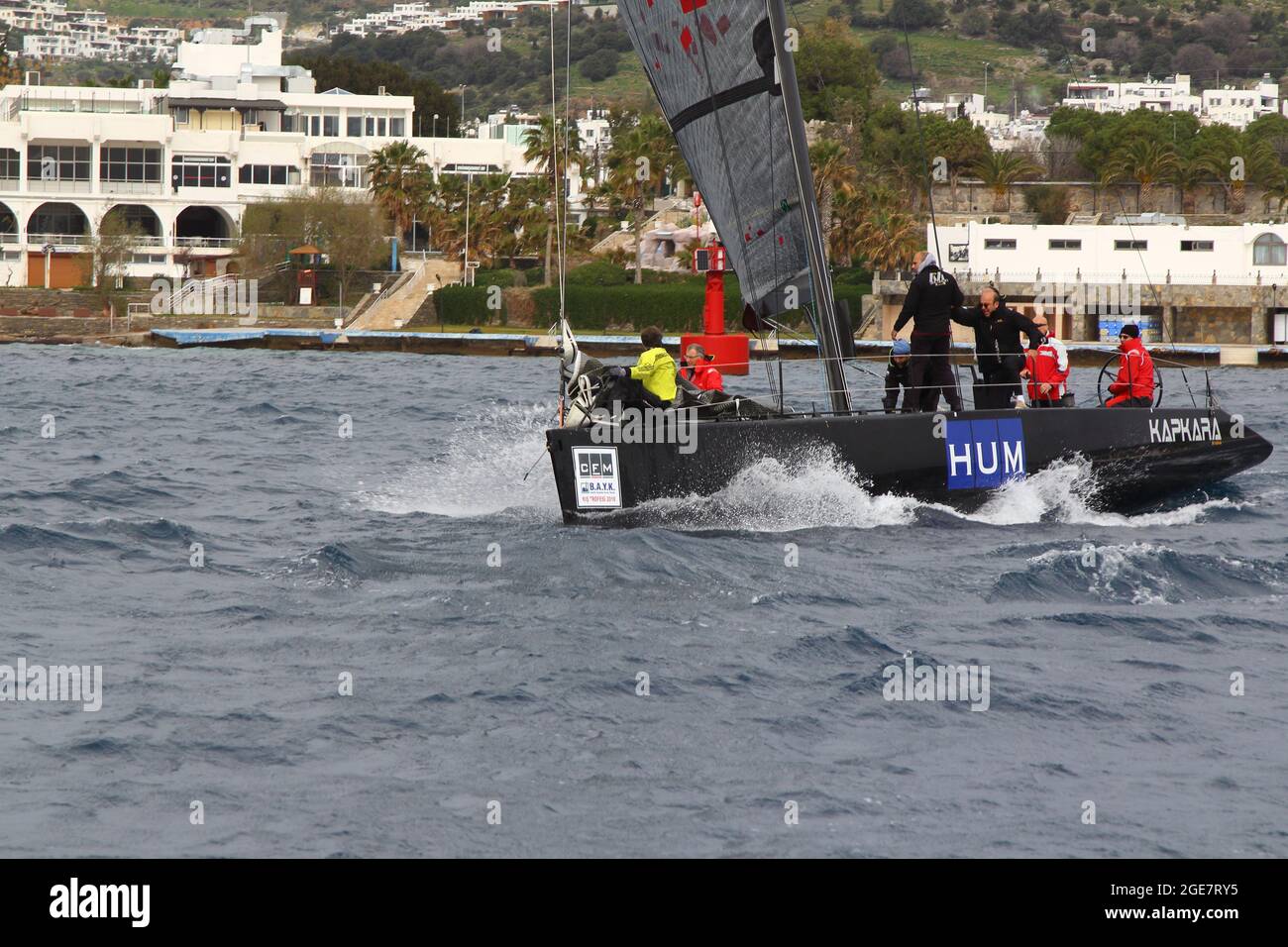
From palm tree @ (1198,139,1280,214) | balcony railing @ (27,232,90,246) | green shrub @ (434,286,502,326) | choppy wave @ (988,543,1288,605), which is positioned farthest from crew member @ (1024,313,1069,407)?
balcony railing @ (27,232,90,246)

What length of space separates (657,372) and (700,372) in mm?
1975

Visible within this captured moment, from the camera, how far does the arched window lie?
56.8 meters

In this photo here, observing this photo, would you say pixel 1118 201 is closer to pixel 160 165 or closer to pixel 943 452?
pixel 160 165

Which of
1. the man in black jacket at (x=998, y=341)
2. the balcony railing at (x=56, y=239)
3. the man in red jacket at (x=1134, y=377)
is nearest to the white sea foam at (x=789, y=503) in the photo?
the man in black jacket at (x=998, y=341)

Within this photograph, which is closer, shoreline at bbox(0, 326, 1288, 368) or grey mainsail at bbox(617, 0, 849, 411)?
grey mainsail at bbox(617, 0, 849, 411)

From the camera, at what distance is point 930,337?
13953 millimetres

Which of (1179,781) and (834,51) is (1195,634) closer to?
(1179,781)

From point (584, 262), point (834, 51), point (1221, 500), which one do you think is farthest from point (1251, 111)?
point (1221, 500)

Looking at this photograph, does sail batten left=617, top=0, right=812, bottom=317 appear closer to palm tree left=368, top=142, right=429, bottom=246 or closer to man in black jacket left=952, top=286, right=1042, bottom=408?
man in black jacket left=952, top=286, right=1042, bottom=408

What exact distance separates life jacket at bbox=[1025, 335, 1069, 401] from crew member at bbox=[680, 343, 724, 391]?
9.05 feet

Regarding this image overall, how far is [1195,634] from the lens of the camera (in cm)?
1005

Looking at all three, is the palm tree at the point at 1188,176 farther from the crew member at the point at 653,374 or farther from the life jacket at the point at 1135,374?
the crew member at the point at 653,374

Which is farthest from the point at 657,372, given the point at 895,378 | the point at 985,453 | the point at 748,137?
the point at 985,453

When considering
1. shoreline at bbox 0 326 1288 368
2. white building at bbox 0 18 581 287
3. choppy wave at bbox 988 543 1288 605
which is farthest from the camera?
white building at bbox 0 18 581 287
